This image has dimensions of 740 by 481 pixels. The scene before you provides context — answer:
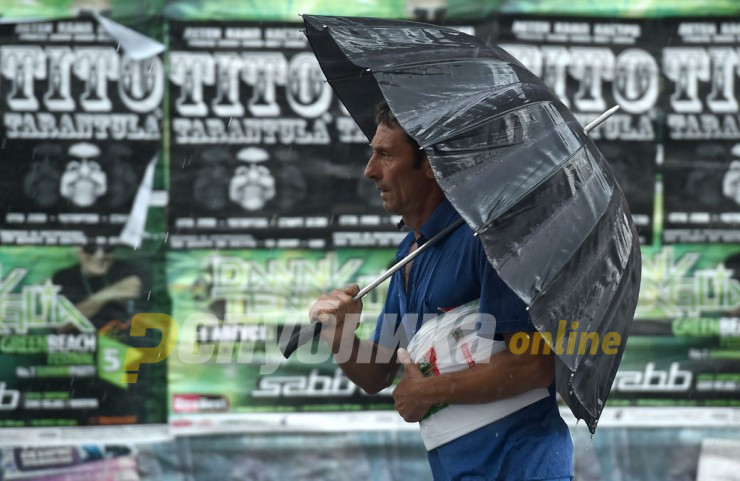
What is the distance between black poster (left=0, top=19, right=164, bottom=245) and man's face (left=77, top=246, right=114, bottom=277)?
0.21ft

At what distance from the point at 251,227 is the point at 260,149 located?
424 mm

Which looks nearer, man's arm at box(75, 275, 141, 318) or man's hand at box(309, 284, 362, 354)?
man's hand at box(309, 284, 362, 354)

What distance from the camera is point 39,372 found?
6211mm

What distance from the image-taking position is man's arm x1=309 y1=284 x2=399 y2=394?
11.2ft

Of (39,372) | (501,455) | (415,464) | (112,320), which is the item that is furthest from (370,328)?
(501,455)

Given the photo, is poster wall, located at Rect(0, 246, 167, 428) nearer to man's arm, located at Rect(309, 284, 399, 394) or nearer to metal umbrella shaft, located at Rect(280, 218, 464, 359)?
man's arm, located at Rect(309, 284, 399, 394)

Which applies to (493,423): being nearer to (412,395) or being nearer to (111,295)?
(412,395)

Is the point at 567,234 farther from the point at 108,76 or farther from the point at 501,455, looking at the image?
the point at 108,76

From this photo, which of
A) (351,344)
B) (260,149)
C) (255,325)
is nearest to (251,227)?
(260,149)

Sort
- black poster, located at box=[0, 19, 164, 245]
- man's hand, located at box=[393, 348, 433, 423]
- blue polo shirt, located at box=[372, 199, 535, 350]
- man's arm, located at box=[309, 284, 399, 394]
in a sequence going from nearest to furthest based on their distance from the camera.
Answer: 1. blue polo shirt, located at box=[372, 199, 535, 350]
2. man's hand, located at box=[393, 348, 433, 423]
3. man's arm, located at box=[309, 284, 399, 394]
4. black poster, located at box=[0, 19, 164, 245]

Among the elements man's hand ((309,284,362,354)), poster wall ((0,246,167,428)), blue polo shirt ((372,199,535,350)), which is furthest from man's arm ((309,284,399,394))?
poster wall ((0,246,167,428))

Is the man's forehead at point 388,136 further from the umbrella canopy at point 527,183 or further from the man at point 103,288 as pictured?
the man at point 103,288

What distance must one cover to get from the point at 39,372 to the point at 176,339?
75 centimetres

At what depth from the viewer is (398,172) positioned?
11.3 feet
